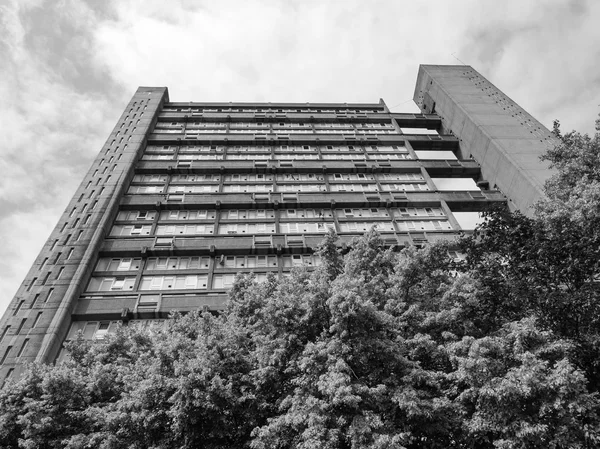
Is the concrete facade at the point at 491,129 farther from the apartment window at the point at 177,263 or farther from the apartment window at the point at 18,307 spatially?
the apartment window at the point at 18,307

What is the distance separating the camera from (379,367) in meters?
12.2

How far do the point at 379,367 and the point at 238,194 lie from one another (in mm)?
26161

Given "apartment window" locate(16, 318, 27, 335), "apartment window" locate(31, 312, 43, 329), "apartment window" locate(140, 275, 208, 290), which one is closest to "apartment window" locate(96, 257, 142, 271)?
"apartment window" locate(140, 275, 208, 290)

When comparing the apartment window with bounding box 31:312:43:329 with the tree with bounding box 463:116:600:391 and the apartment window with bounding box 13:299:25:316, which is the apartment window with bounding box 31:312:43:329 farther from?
the tree with bounding box 463:116:600:391

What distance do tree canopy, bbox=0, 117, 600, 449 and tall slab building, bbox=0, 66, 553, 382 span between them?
6.94 metres

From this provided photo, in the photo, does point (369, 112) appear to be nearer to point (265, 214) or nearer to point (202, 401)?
point (265, 214)

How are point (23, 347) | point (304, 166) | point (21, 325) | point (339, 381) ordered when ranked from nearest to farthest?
1. point (339, 381)
2. point (23, 347)
3. point (21, 325)
4. point (304, 166)

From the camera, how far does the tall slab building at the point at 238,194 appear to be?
27.0m

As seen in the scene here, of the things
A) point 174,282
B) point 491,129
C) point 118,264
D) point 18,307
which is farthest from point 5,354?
point 491,129

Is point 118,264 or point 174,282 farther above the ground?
point 118,264

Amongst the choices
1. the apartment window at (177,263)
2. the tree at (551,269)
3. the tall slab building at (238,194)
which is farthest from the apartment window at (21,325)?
the tree at (551,269)

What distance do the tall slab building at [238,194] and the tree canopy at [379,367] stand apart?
694 centimetres

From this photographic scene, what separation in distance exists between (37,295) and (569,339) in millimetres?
28781

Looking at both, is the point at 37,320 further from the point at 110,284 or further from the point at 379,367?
the point at 379,367
